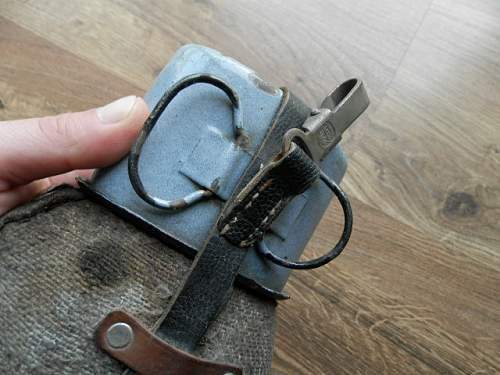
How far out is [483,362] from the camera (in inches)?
31.1

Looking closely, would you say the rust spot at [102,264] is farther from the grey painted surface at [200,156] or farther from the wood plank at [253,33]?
the wood plank at [253,33]

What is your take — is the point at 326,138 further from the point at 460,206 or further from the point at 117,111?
the point at 460,206

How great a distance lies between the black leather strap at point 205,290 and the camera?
1.35 feet

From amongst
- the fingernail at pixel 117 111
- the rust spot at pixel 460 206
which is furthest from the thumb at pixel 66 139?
the rust spot at pixel 460 206

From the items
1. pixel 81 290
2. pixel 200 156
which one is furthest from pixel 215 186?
pixel 81 290

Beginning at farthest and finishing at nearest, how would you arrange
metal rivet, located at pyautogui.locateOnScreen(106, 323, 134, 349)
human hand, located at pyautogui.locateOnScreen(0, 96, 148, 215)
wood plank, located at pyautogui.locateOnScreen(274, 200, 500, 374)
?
wood plank, located at pyautogui.locateOnScreen(274, 200, 500, 374)
human hand, located at pyautogui.locateOnScreen(0, 96, 148, 215)
metal rivet, located at pyautogui.locateOnScreen(106, 323, 134, 349)

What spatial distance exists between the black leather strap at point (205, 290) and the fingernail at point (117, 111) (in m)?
0.15

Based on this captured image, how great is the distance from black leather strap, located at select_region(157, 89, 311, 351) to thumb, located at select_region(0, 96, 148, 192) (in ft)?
0.45

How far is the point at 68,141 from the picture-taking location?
56 cm

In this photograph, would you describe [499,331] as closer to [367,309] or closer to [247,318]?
[367,309]

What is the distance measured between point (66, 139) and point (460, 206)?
60 cm

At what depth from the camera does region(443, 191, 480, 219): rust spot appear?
830mm

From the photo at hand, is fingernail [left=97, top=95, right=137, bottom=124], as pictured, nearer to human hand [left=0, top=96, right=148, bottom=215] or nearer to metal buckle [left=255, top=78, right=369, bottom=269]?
human hand [left=0, top=96, right=148, bottom=215]

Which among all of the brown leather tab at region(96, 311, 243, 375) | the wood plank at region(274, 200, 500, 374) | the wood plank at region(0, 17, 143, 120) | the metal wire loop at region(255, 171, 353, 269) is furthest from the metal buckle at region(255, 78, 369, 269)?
the wood plank at region(0, 17, 143, 120)
